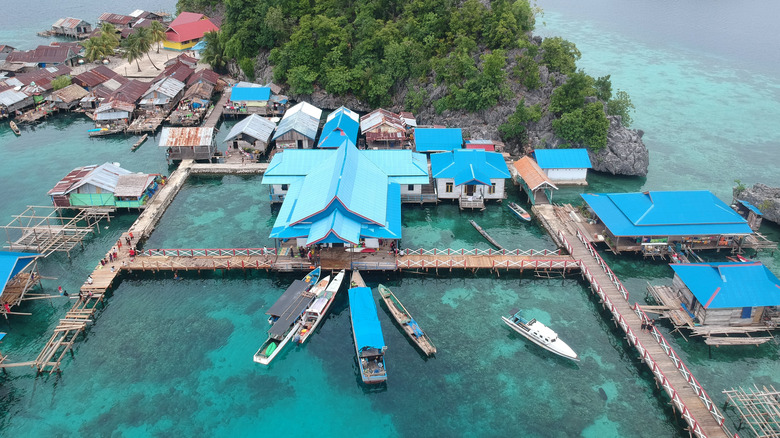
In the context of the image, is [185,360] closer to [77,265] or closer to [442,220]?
[77,265]

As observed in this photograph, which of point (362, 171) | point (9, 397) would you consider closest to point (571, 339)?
point (362, 171)

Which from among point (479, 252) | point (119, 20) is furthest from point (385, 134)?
point (119, 20)

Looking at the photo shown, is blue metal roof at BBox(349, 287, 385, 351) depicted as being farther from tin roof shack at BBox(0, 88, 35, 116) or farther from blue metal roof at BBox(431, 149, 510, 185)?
tin roof shack at BBox(0, 88, 35, 116)

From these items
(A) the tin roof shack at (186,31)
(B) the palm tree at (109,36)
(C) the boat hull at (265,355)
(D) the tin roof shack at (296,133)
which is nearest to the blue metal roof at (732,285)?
(C) the boat hull at (265,355)

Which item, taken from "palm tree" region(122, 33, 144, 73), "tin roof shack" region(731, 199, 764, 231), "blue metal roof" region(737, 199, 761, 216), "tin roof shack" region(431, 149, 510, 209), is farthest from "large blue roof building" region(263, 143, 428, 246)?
"palm tree" region(122, 33, 144, 73)

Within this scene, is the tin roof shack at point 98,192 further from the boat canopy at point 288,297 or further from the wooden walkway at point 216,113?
the boat canopy at point 288,297

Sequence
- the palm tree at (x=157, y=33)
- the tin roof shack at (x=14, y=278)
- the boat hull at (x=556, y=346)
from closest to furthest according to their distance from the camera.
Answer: the boat hull at (x=556, y=346)
the tin roof shack at (x=14, y=278)
the palm tree at (x=157, y=33)
